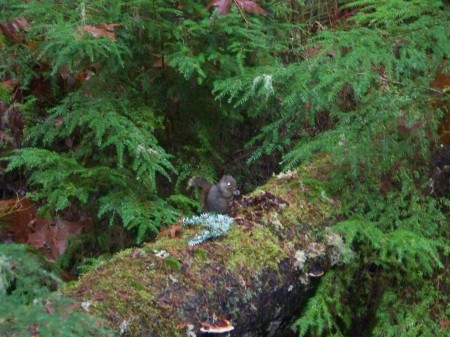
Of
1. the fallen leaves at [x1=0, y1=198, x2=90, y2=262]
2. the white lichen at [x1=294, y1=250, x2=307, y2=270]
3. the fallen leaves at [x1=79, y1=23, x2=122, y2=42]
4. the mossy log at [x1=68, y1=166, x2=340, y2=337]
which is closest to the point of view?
the mossy log at [x1=68, y1=166, x2=340, y2=337]

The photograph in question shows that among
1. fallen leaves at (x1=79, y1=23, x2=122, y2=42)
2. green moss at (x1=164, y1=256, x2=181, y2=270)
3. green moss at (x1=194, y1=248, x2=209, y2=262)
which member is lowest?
green moss at (x1=194, y1=248, x2=209, y2=262)

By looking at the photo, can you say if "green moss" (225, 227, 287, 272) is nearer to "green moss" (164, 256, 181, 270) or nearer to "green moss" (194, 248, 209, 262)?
"green moss" (194, 248, 209, 262)

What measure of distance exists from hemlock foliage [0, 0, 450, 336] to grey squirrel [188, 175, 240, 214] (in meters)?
0.14

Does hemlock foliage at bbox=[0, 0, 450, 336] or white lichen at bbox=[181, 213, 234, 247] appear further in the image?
hemlock foliage at bbox=[0, 0, 450, 336]

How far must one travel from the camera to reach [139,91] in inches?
210

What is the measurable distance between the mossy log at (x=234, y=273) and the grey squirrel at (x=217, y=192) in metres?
0.56

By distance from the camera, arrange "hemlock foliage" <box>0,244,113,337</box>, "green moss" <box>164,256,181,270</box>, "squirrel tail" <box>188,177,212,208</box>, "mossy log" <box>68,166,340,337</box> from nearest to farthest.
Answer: "hemlock foliage" <box>0,244,113,337</box> < "mossy log" <box>68,166,340,337</box> < "green moss" <box>164,256,181,270</box> < "squirrel tail" <box>188,177,212,208</box>

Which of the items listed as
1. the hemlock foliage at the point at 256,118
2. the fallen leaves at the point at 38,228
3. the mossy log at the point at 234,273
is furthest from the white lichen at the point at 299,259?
the fallen leaves at the point at 38,228

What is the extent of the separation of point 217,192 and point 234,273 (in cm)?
143

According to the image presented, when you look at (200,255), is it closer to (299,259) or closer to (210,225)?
(210,225)

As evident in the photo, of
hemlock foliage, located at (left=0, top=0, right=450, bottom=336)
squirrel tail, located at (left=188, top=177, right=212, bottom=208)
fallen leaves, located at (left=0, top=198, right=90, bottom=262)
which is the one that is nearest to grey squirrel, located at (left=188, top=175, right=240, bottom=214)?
squirrel tail, located at (left=188, top=177, right=212, bottom=208)

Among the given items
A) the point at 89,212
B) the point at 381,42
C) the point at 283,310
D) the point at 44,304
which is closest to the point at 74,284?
the point at 44,304

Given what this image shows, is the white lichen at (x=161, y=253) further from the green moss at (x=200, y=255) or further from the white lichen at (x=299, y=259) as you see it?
the white lichen at (x=299, y=259)

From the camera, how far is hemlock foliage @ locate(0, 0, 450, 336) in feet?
13.5
